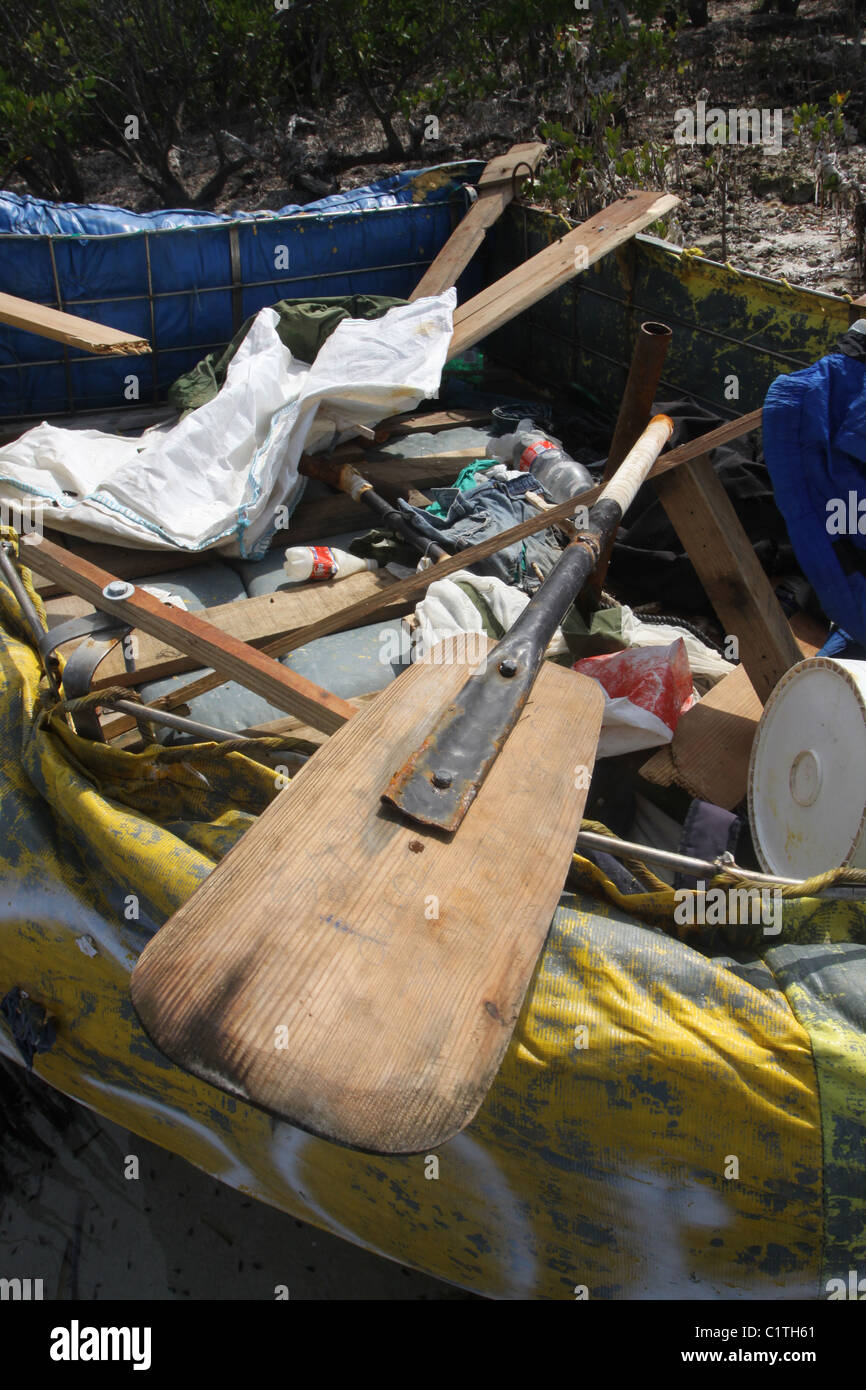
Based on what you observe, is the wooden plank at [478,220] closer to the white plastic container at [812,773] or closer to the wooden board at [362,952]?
the white plastic container at [812,773]

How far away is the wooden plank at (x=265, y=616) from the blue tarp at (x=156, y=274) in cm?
174

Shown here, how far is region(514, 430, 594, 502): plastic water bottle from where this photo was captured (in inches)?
140

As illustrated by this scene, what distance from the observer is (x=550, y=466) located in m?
3.65

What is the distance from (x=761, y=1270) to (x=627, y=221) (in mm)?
4015

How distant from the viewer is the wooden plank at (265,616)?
268 cm

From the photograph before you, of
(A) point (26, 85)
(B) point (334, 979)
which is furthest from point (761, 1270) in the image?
(A) point (26, 85)

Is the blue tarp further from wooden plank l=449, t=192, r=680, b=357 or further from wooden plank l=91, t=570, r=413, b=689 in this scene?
wooden plank l=91, t=570, r=413, b=689

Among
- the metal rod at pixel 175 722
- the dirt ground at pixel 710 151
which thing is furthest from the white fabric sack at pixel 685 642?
the dirt ground at pixel 710 151

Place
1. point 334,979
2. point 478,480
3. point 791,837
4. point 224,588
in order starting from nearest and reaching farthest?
point 334,979, point 791,837, point 224,588, point 478,480

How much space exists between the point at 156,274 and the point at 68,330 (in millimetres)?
1016

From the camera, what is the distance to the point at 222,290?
448 centimetres

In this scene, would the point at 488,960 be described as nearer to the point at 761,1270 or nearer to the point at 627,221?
the point at 761,1270

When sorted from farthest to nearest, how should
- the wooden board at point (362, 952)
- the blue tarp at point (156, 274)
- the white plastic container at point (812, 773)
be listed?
the blue tarp at point (156, 274) < the white plastic container at point (812, 773) < the wooden board at point (362, 952)

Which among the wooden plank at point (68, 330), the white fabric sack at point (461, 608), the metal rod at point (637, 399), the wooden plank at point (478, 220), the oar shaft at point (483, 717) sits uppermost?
the wooden plank at point (478, 220)
